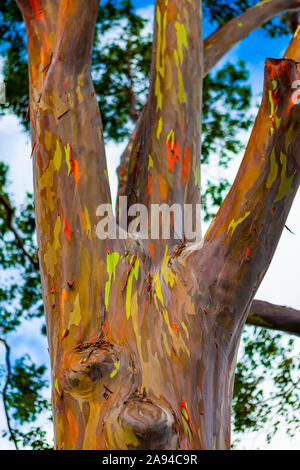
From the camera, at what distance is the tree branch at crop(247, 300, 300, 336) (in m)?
4.98

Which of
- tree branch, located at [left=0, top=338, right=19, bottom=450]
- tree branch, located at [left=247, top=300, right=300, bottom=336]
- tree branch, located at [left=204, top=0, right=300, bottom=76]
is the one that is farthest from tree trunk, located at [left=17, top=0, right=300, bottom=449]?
tree branch, located at [left=0, top=338, right=19, bottom=450]

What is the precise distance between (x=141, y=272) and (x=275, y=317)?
2764mm

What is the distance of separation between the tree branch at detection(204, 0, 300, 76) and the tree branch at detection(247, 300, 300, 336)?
7.53 feet

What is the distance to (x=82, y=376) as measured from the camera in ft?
7.36

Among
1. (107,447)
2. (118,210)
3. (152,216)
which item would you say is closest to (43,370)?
(118,210)

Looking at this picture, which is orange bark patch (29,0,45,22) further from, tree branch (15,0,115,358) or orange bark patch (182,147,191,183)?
orange bark patch (182,147,191,183)

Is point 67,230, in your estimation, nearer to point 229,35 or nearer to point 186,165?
point 186,165

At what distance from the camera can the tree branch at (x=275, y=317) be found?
16.3ft

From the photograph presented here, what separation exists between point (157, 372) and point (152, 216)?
977 mm

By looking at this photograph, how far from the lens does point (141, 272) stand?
2.66 m

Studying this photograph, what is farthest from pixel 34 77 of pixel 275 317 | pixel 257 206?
pixel 275 317

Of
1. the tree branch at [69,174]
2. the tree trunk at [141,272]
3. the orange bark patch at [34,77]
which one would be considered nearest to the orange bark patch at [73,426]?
the tree trunk at [141,272]
